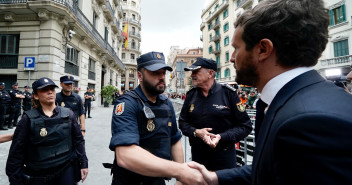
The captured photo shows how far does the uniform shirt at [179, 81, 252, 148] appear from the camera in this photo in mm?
2590

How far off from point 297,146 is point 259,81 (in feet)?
1.70

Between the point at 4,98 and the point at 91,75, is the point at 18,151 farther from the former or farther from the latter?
the point at 91,75

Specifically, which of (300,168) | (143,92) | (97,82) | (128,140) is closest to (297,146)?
(300,168)

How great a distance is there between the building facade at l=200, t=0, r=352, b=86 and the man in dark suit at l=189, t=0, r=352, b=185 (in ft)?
0.42

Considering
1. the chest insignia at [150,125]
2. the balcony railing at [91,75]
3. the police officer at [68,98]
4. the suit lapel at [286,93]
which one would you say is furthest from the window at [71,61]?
the suit lapel at [286,93]

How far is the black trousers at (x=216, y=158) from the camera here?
249 centimetres

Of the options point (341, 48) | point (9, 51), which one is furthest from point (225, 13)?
point (9, 51)

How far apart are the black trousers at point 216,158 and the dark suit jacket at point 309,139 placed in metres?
1.71

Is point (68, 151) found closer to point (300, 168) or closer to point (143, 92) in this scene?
point (143, 92)

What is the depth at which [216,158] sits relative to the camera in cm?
250

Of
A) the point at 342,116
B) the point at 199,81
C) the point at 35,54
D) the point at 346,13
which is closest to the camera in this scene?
the point at 342,116

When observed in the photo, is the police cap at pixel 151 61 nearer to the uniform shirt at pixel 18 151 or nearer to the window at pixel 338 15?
the uniform shirt at pixel 18 151

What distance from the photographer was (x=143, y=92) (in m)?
2.05


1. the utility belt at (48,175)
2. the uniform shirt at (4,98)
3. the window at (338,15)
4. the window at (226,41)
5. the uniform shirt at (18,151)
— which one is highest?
the window at (226,41)
